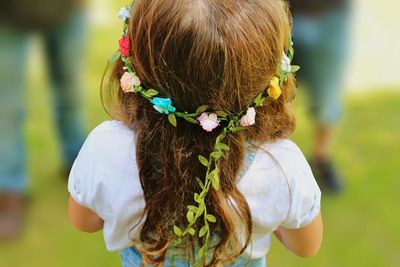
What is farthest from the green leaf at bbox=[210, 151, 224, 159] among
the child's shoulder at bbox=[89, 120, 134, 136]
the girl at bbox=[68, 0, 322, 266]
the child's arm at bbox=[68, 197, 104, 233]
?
the child's arm at bbox=[68, 197, 104, 233]

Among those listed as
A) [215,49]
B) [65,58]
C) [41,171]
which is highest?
[215,49]

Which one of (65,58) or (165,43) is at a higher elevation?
(165,43)

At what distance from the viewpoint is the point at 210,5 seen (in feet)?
1.92

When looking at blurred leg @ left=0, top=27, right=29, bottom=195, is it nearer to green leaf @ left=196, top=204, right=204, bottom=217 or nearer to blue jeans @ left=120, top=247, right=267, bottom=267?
blue jeans @ left=120, top=247, right=267, bottom=267

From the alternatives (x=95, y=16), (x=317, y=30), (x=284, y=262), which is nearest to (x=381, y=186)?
(x=284, y=262)

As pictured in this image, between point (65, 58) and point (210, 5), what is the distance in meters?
0.64

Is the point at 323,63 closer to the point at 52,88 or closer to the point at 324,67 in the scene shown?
the point at 324,67

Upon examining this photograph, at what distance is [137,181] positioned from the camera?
67cm

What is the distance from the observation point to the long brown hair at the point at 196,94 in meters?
Answer: 0.59

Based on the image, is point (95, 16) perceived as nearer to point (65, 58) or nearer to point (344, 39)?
point (65, 58)

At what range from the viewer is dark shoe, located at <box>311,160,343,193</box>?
142 cm

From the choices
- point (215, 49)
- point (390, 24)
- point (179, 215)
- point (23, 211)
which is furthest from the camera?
point (23, 211)

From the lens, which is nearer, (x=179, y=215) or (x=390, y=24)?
(x=179, y=215)

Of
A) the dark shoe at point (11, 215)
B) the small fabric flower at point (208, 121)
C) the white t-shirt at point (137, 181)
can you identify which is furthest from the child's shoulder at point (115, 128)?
the dark shoe at point (11, 215)
